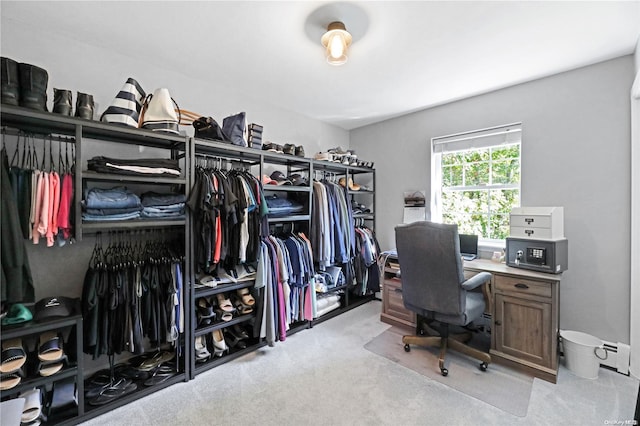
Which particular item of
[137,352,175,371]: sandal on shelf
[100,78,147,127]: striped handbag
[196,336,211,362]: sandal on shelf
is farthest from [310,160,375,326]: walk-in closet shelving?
[100,78,147,127]: striped handbag

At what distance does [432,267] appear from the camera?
83.3 inches

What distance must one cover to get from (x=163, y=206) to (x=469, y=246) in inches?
118

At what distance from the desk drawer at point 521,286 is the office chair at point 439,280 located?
0.18m

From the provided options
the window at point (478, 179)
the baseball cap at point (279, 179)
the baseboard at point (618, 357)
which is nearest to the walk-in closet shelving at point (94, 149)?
the baseball cap at point (279, 179)

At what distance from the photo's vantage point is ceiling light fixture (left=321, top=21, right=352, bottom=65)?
1.74m

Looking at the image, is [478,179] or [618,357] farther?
[478,179]

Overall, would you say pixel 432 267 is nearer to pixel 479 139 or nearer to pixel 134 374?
pixel 479 139

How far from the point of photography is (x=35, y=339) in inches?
68.0

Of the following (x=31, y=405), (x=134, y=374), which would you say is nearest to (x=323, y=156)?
(x=134, y=374)

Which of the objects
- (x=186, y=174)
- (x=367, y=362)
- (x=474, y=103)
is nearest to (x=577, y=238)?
(x=474, y=103)

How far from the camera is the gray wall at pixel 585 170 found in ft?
7.14

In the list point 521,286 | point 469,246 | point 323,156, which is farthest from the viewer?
point 323,156

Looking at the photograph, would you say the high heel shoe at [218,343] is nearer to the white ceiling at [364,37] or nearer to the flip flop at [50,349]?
the flip flop at [50,349]

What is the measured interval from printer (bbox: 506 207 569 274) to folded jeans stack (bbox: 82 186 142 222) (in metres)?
3.02
